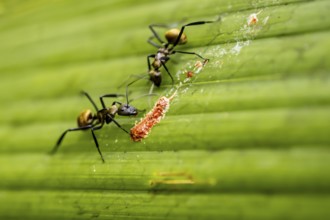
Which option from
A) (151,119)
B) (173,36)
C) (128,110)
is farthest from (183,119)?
(173,36)

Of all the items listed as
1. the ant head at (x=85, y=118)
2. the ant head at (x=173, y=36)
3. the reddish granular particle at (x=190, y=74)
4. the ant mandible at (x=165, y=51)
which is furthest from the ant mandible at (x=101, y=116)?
the ant head at (x=173, y=36)

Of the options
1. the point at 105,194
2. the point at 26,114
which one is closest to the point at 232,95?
the point at 105,194

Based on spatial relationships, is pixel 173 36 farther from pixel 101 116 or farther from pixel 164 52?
pixel 101 116

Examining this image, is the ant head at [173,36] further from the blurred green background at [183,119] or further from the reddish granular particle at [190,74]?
the reddish granular particle at [190,74]

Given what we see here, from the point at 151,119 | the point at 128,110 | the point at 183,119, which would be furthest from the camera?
the point at 128,110

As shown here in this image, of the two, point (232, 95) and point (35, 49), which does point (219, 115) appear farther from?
point (35, 49)

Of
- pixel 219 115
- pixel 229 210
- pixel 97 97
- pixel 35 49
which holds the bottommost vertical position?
pixel 229 210
